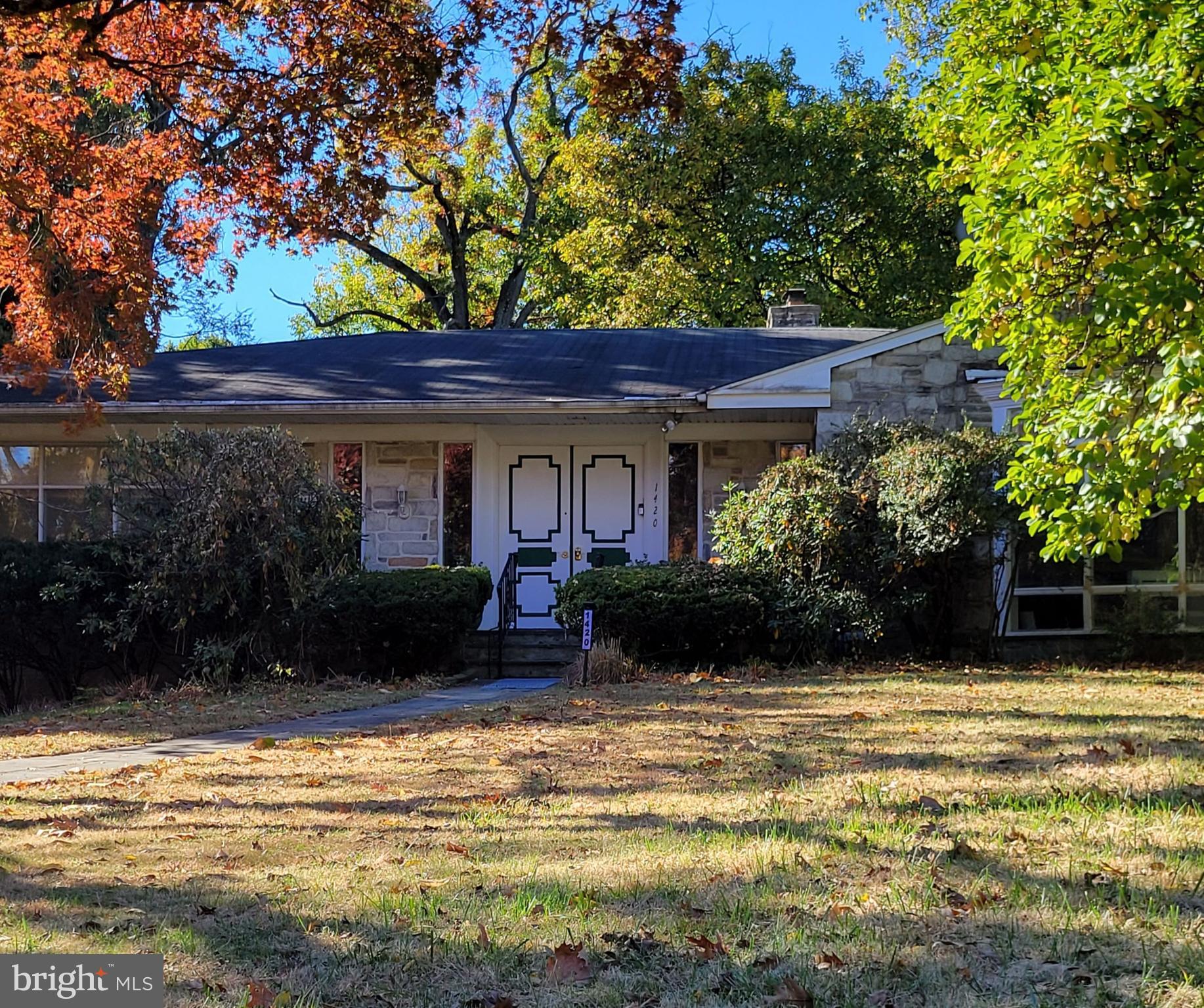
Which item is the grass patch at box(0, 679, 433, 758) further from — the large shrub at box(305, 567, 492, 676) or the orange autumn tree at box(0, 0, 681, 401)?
the orange autumn tree at box(0, 0, 681, 401)

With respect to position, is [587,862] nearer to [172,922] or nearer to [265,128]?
[172,922]

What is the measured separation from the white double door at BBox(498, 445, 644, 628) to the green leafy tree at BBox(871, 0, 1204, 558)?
25.4 feet

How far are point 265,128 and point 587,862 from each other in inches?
308

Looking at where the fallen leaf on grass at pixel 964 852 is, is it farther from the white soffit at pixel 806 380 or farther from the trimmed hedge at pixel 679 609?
the white soffit at pixel 806 380

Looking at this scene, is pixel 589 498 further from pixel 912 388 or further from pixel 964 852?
pixel 964 852

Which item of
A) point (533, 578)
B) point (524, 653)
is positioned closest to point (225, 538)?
point (524, 653)

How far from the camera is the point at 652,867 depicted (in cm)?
442

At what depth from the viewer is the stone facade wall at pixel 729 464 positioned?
A: 47.6 ft

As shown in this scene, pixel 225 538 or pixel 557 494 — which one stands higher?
pixel 557 494

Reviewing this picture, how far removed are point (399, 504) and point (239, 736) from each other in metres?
6.66

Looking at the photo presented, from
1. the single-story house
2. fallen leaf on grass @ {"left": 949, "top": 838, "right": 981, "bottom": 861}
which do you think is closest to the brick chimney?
the single-story house

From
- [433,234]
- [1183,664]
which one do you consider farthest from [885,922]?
[433,234]

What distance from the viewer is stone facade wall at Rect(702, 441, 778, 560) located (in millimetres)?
14516

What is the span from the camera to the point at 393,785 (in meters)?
6.18
